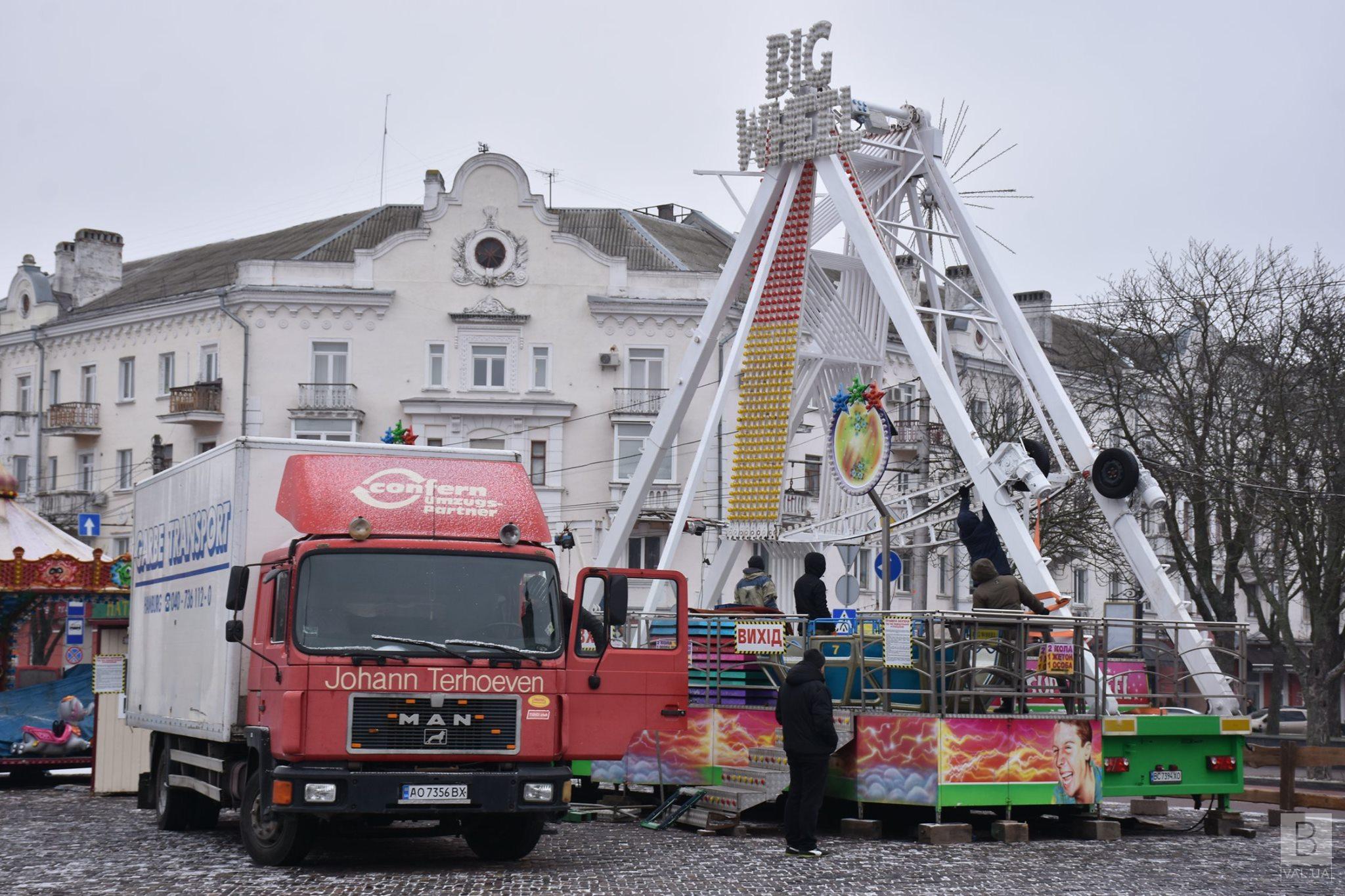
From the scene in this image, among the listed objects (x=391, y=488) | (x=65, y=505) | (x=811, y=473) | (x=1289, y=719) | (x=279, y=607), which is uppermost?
(x=811, y=473)

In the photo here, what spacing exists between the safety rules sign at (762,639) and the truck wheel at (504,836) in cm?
383

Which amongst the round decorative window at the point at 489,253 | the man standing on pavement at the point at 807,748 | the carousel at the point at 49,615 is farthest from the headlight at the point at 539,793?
the round decorative window at the point at 489,253

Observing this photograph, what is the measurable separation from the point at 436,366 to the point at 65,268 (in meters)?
16.6

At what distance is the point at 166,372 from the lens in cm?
5366

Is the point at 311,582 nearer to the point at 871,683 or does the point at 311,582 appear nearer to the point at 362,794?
the point at 362,794

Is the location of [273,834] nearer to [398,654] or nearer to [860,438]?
[398,654]

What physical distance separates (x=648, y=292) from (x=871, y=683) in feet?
113

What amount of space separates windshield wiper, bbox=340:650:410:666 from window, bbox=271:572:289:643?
58cm

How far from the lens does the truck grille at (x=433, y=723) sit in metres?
13.1

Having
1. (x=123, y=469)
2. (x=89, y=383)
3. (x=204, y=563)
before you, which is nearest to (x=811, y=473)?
(x=123, y=469)

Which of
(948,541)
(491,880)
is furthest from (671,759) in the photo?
(948,541)

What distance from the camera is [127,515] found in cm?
5375

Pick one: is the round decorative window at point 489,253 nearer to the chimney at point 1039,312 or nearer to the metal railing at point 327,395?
the metal railing at point 327,395

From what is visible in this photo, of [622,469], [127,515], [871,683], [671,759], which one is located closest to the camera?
[871,683]
